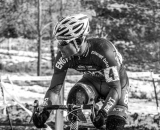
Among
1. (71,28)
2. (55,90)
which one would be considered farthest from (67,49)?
(55,90)

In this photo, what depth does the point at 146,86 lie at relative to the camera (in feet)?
44.0

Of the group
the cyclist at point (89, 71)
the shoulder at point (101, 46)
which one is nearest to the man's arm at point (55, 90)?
the cyclist at point (89, 71)

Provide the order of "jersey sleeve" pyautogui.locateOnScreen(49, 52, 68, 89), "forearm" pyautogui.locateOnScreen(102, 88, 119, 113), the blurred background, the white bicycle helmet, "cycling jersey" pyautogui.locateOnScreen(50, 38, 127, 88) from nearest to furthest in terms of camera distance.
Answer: the white bicycle helmet, "forearm" pyautogui.locateOnScreen(102, 88, 119, 113), "cycling jersey" pyautogui.locateOnScreen(50, 38, 127, 88), "jersey sleeve" pyautogui.locateOnScreen(49, 52, 68, 89), the blurred background

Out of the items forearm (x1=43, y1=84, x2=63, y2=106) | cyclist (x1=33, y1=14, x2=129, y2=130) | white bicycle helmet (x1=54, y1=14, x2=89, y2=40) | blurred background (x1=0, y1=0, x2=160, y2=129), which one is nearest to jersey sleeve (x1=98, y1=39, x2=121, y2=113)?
cyclist (x1=33, y1=14, x2=129, y2=130)

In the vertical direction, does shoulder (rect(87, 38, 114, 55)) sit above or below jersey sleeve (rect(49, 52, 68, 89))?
above

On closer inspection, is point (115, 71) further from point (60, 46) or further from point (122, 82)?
point (60, 46)

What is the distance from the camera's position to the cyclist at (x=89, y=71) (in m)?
3.63

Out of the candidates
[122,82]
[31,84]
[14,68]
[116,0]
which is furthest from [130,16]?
[122,82]

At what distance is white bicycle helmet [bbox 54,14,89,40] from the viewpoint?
11.8ft

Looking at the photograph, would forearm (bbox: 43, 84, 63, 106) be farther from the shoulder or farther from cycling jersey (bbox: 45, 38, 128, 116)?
the shoulder

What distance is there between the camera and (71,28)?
142 inches

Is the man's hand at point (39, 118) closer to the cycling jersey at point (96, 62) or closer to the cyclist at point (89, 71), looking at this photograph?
the cyclist at point (89, 71)

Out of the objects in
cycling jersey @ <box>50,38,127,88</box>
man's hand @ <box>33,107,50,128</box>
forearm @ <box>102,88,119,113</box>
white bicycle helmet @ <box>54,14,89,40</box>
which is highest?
white bicycle helmet @ <box>54,14,89,40</box>

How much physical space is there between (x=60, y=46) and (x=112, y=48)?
794 millimetres
